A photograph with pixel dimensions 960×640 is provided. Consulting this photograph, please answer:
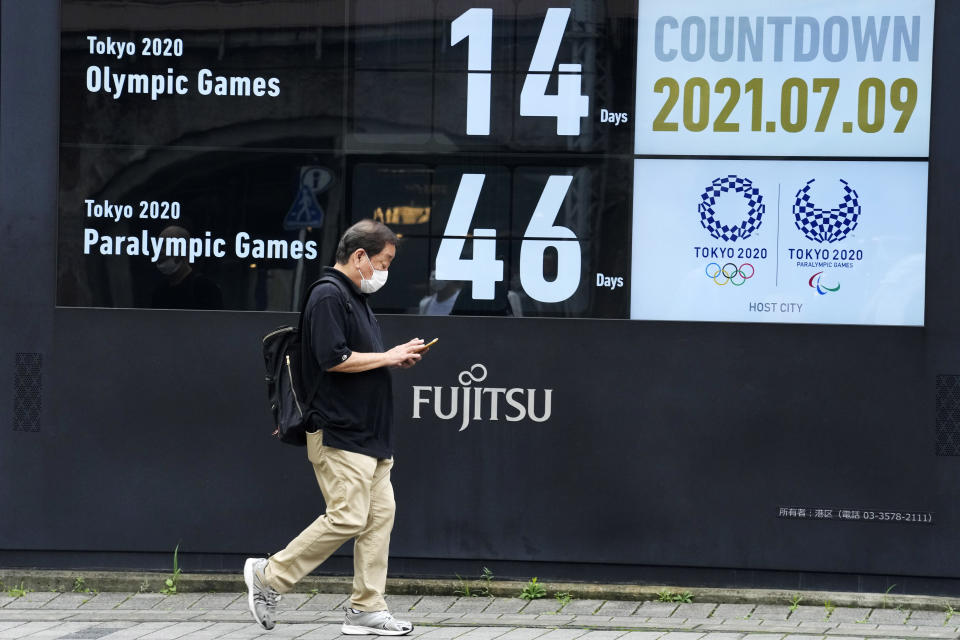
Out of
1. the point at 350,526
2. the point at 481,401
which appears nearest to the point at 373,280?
the point at 350,526

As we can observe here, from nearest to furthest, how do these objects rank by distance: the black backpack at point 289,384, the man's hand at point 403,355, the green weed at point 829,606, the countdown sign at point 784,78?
the man's hand at point 403,355
the black backpack at point 289,384
the green weed at point 829,606
the countdown sign at point 784,78

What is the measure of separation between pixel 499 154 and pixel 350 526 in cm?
233

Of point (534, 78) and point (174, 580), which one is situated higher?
point (534, 78)

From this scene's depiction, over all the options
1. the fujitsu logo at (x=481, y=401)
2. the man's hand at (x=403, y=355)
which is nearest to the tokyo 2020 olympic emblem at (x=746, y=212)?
the fujitsu logo at (x=481, y=401)

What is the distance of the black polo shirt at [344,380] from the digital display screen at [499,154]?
1.22 m

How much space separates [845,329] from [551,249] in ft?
5.32

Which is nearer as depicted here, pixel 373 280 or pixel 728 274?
pixel 373 280

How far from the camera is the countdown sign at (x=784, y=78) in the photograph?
7523 mm

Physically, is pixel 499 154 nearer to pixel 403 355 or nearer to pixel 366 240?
pixel 366 240

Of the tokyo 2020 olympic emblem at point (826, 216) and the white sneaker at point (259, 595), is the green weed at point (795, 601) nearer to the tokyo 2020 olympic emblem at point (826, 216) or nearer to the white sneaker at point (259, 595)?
the tokyo 2020 olympic emblem at point (826, 216)

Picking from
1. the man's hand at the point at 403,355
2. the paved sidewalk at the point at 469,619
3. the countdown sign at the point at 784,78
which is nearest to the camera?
the man's hand at the point at 403,355

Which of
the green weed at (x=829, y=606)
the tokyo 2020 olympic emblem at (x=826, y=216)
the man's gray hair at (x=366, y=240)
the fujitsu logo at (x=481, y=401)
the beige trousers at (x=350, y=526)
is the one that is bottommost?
the green weed at (x=829, y=606)

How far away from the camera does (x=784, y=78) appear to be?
A: 7613 millimetres

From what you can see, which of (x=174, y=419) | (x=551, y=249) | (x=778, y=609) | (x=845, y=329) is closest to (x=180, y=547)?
(x=174, y=419)
